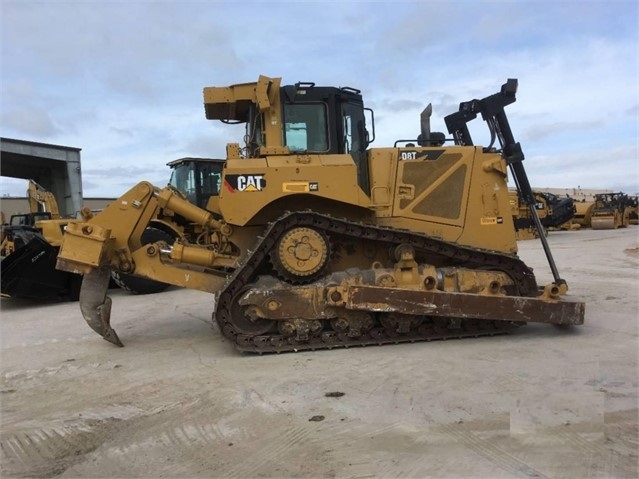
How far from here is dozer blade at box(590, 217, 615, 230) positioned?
31766 mm

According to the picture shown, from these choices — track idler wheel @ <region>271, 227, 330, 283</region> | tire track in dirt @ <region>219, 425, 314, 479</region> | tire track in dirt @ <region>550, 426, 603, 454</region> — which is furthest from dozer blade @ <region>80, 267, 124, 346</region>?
tire track in dirt @ <region>550, 426, 603, 454</region>

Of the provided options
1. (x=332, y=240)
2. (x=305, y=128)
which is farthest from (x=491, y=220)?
(x=305, y=128)

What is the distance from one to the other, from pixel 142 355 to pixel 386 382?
2.89 meters

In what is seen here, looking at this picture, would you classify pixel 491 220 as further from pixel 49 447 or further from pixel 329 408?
pixel 49 447

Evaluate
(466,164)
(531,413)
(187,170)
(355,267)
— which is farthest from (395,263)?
(187,170)

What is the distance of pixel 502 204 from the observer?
655 centimetres

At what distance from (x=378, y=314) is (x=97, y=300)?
327 cm

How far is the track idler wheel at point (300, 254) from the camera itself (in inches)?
225

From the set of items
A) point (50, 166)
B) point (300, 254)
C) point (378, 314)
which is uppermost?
point (50, 166)

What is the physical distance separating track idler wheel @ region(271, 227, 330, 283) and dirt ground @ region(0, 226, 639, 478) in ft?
2.89

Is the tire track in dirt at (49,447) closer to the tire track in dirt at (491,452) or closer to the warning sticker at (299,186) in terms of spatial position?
the tire track in dirt at (491,452)

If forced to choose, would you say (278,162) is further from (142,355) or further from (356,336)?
(142,355)

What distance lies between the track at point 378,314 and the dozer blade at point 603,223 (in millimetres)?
29413

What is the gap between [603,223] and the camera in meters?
31.8
